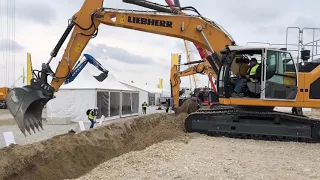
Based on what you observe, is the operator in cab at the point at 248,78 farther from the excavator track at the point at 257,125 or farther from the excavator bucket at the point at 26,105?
the excavator bucket at the point at 26,105

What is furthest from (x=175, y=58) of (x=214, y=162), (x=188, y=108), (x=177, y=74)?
(x=214, y=162)

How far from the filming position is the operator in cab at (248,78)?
959 cm

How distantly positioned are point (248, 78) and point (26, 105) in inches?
235

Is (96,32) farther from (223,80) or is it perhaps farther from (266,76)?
(266,76)

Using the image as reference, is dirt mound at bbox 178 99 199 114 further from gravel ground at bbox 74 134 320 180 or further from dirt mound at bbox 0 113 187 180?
gravel ground at bbox 74 134 320 180

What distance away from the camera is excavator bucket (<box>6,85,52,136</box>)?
8438mm

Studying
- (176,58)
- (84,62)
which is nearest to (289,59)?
(84,62)

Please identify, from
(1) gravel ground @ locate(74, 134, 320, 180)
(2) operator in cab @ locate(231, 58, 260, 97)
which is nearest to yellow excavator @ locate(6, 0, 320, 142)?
(2) operator in cab @ locate(231, 58, 260, 97)

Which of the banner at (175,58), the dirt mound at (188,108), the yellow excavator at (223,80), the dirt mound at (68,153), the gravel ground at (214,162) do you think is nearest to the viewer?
the gravel ground at (214,162)

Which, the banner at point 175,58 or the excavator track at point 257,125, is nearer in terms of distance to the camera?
the excavator track at point 257,125

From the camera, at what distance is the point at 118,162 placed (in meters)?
6.38

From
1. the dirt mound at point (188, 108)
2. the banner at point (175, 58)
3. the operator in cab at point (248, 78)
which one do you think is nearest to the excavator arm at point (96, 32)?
the operator in cab at point (248, 78)

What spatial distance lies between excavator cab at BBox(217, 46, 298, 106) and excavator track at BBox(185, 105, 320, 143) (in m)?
0.49

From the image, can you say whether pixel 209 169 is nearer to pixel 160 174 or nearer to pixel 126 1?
pixel 160 174
